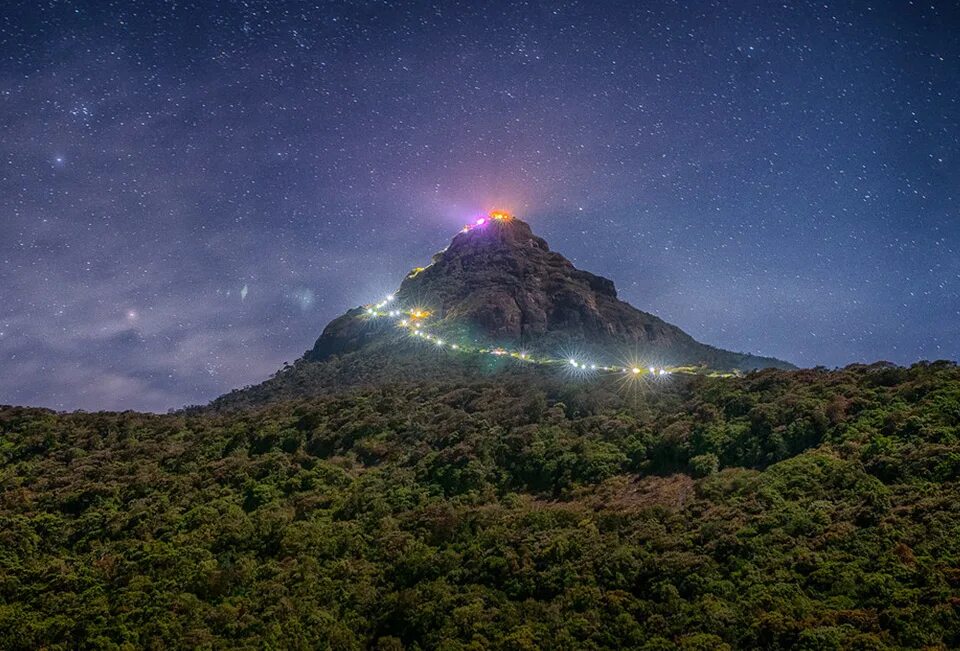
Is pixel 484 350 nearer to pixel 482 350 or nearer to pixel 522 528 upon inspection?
pixel 482 350

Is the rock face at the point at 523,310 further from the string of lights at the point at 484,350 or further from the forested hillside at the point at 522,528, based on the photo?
the forested hillside at the point at 522,528

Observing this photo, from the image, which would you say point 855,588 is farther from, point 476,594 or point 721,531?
point 476,594

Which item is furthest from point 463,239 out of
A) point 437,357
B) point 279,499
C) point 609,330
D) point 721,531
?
point 721,531

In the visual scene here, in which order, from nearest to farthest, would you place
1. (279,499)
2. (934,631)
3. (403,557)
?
(934,631) < (403,557) < (279,499)

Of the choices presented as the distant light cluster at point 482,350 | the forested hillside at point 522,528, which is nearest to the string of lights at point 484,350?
the distant light cluster at point 482,350

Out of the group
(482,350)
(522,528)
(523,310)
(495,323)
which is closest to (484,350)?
(482,350)

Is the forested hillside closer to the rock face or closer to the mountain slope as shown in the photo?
the mountain slope
